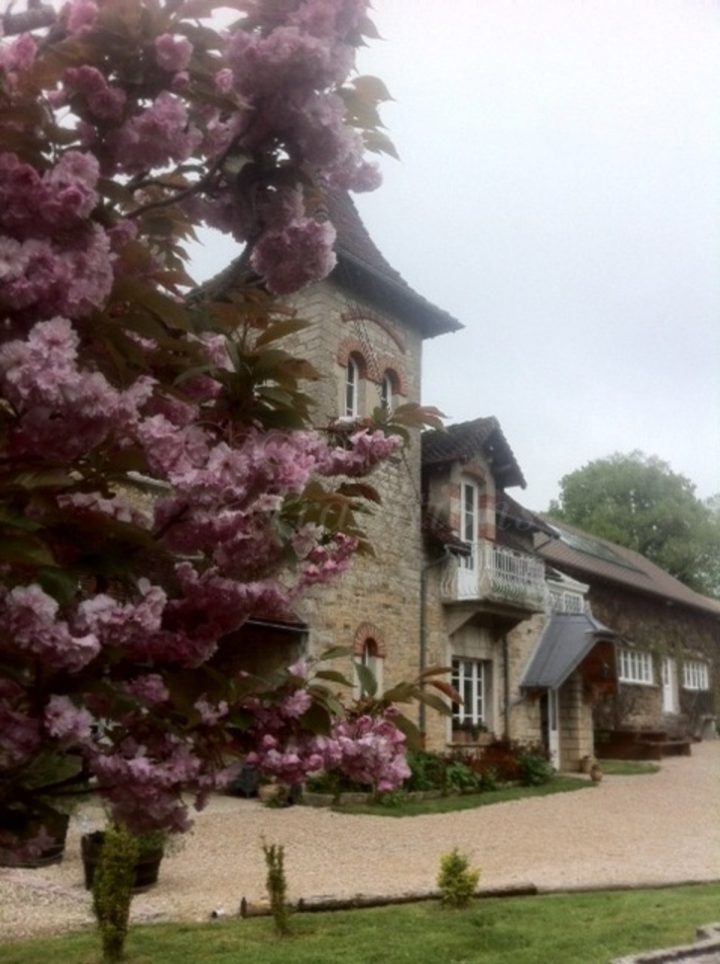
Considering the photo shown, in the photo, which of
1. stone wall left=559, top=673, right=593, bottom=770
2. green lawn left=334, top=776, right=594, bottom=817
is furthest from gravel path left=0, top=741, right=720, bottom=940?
stone wall left=559, top=673, right=593, bottom=770

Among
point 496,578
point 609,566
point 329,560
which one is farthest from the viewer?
point 609,566

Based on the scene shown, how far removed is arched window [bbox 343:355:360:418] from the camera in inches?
649

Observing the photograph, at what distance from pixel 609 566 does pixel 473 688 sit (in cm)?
1174

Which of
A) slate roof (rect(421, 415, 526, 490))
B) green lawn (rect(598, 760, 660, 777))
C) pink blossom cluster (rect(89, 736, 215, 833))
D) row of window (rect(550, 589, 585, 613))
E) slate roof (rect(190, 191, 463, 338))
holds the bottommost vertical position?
pink blossom cluster (rect(89, 736, 215, 833))

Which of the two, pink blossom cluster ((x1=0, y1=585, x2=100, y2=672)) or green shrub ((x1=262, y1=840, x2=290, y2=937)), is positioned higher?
pink blossom cluster ((x1=0, y1=585, x2=100, y2=672))

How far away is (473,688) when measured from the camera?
19234 mm

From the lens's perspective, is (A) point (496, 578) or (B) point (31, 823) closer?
(B) point (31, 823)

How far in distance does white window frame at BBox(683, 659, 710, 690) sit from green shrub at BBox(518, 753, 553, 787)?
48.6 feet

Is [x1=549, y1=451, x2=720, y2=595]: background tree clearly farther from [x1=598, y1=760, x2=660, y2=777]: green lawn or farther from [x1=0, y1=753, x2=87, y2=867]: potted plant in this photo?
[x1=0, y1=753, x2=87, y2=867]: potted plant

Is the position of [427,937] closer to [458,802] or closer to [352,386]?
[458,802]

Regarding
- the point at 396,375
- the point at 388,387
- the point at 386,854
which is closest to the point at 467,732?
the point at 388,387

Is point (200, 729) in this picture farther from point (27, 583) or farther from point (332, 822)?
point (332, 822)

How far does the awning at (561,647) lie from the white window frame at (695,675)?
1130 cm

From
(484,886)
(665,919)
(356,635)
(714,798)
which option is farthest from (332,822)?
(714,798)
